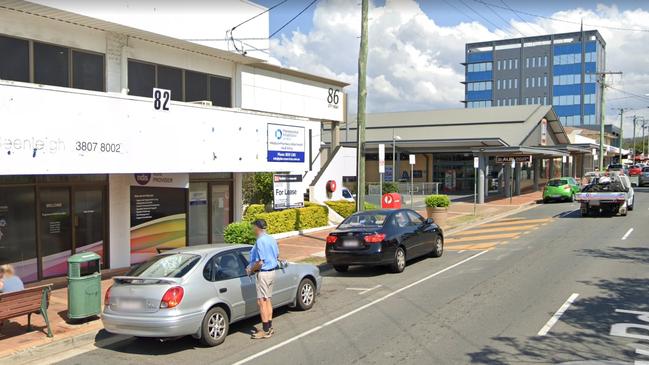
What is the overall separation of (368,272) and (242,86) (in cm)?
777

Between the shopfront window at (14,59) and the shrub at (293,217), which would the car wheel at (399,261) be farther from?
the shopfront window at (14,59)

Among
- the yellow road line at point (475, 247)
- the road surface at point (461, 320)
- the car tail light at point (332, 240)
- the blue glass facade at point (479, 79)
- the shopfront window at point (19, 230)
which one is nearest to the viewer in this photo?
the road surface at point (461, 320)

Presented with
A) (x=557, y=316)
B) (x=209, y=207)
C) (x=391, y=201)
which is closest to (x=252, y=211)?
(x=209, y=207)

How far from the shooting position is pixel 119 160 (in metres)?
11.6

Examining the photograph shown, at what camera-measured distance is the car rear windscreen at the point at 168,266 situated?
8000 millimetres

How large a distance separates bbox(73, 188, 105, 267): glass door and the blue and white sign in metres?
4.83

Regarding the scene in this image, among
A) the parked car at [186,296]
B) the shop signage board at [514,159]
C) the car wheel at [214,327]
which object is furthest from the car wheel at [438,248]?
the shop signage board at [514,159]

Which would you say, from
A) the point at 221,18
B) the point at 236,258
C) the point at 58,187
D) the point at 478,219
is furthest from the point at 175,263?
Result: the point at 478,219

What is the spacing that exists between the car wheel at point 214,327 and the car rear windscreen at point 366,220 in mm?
5830

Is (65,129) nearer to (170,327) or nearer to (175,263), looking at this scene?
(175,263)

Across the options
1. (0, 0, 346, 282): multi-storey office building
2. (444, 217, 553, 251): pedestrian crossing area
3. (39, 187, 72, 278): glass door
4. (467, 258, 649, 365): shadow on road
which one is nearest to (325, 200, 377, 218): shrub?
(444, 217, 553, 251): pedestrian crossing area

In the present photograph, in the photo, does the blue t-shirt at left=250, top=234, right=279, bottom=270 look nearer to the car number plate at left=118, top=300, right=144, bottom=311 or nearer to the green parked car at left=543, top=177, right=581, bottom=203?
the car number plate at left=118, top=300, right=144, bottom=311

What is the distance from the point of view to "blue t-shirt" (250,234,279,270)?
8.24 m

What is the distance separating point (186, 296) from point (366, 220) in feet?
22.0
